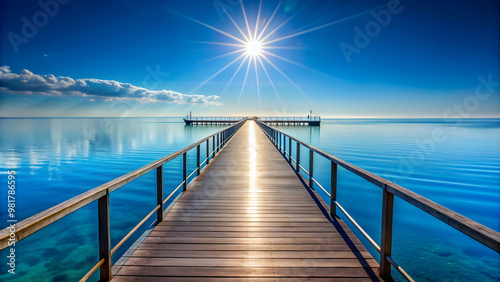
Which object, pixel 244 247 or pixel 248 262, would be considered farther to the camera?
pixel 244 247

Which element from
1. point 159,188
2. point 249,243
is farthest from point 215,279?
point 159,188

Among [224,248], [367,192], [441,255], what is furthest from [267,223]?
[367,192]

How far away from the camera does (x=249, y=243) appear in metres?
2.88

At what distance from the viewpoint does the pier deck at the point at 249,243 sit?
2309 millimetres

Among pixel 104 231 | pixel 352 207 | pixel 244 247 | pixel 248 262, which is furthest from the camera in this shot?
pixel 352 207

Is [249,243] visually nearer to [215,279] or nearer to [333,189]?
[215,279]

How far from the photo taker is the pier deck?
2309mm

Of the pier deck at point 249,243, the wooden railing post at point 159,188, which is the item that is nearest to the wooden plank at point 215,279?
the pier deck at point 249,243

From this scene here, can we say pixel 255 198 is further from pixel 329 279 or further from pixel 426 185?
pixel 426 185

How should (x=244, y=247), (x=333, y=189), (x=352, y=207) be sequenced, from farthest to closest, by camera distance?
(x=352, y=207) < (x=333, y=189) < (x=244, y=247)

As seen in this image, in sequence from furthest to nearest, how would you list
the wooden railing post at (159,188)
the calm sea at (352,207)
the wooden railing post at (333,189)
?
the calm sea at (352,207), the wooden railing post at (333,189), the wooden railing post at (159,188)

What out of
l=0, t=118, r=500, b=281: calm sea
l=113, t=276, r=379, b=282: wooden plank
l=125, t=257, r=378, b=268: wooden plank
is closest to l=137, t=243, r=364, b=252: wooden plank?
l=125, t=257, r=378, b=268: wooden plank
